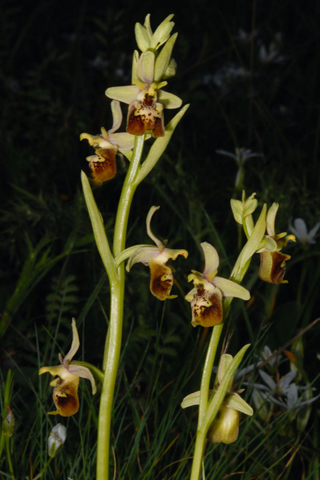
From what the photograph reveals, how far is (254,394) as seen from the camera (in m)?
1.45

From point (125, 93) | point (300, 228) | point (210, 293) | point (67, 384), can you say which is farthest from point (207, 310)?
point (300, 228)

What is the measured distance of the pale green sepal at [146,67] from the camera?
92 cm

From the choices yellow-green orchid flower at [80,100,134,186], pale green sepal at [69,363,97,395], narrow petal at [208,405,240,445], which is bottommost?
narrow petal at [208,405,240,445]

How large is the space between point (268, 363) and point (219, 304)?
625 mm

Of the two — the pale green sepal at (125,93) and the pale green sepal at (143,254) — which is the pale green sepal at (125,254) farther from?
the pale green sepal at (125,93)

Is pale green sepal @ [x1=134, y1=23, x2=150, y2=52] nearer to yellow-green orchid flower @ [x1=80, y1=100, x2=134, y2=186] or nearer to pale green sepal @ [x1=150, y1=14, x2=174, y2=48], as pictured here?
pale green sepal @ [x1=150, y1=14, x2=174, y2=48]

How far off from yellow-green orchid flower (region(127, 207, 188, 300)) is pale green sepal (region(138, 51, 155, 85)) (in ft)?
0.69

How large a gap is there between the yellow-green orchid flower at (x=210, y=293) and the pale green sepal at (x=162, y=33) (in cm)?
33

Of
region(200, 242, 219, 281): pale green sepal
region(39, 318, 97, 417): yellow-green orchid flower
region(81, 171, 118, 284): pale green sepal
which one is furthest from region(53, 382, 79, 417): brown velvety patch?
region(200, 242, 219, 281): pale green sepal

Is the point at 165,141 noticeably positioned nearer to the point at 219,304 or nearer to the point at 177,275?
the point at 219,304

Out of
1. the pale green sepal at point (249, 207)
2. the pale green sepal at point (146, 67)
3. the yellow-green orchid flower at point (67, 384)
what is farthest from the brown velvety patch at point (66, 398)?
the pale green sepal at point (146, 67)

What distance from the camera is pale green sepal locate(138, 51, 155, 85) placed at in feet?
3.03

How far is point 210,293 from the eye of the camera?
92 centimetres

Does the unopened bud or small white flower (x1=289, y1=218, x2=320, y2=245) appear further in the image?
small white flower (x1=289, y1=218, x2=320, y2=245)
